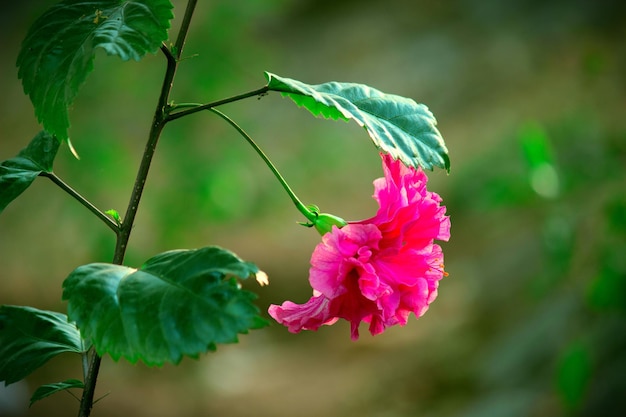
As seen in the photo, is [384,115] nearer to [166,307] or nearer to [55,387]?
[166,307]

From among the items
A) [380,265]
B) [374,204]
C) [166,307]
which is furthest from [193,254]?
[374,204]

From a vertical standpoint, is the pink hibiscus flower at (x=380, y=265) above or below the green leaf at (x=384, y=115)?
below

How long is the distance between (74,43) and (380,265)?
1.05 feet

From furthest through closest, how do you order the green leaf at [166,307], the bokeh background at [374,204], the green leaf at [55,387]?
the bokeh background at [374,204], the green leaf at [55,387], the green leaf at [166,307]

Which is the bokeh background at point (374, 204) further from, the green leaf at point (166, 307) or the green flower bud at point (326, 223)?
the green leaf at point (166, 307)

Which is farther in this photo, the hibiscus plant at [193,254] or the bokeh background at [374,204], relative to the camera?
the bokeh background at [374,204]

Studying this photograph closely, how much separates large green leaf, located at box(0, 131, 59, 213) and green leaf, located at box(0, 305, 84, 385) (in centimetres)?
13

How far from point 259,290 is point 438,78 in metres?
2.00

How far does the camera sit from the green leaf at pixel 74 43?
569mm

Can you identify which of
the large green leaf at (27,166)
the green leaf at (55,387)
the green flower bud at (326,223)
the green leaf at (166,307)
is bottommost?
the green leaf at (55,387)

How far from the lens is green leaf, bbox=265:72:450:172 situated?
615 millimetres

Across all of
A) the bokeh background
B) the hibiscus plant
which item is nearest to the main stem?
the hibiscus plant

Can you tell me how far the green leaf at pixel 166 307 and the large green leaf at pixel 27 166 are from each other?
16 centimetres

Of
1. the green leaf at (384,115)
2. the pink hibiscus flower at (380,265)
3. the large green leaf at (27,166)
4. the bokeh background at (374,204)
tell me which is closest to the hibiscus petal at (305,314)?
the pink hibiscus flower at (380,265)
